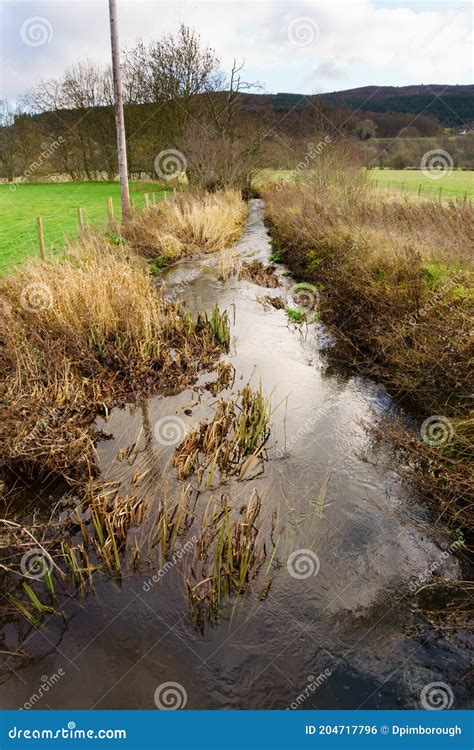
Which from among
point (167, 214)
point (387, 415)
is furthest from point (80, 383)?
point (167, 214)

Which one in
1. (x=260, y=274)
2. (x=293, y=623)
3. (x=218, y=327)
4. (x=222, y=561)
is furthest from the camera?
(x=260, y=274)

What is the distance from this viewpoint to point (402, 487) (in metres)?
4.77

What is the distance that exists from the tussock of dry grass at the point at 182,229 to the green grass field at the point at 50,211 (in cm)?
143

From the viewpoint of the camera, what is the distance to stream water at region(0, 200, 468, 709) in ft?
9.70

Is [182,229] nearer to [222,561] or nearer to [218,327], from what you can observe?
[218,327]

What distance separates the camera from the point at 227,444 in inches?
206

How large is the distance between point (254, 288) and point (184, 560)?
868 centimetres

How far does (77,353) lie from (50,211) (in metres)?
18.7

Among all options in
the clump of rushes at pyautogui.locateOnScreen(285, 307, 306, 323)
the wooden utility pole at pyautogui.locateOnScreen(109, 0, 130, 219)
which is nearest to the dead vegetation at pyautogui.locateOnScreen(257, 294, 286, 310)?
the clump of rushes at pyautogui.locateOnScreen(285, 307, 306, 323)

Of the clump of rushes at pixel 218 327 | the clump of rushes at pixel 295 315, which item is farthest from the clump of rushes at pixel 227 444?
the clump of rushes at pixel 295 315

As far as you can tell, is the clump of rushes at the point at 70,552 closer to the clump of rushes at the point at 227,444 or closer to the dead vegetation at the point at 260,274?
the clump of rushes at the point at 227,444

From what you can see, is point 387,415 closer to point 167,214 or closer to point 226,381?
point 226,381

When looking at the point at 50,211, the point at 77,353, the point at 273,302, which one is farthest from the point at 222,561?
the point at 50,211
